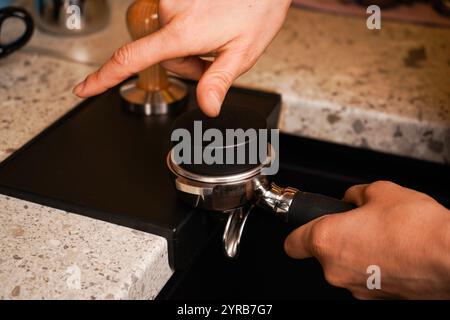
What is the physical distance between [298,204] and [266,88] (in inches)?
12.3

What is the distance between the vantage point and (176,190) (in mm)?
626

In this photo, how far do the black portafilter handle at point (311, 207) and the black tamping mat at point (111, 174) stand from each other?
11 cm

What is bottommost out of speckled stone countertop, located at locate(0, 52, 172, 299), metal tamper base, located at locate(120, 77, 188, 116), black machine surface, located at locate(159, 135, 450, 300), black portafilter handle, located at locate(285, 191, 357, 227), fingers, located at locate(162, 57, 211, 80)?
black machine surface, located at locate(159, 135, 450, 300)

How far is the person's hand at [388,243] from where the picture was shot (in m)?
0.56

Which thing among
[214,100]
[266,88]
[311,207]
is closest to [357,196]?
[311,207]

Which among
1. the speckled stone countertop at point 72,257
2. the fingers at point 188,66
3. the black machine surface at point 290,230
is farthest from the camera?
the black machine surface at point 290,230

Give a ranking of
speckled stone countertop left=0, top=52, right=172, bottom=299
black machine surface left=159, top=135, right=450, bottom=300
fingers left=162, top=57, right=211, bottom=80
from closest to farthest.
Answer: speckled stone countertop left=0, top=52, right=172, bottom=299 → fingers left=162, top=57, right=211, bottom=80 → black machine surface left=159, top=135, right=450, bottom=300

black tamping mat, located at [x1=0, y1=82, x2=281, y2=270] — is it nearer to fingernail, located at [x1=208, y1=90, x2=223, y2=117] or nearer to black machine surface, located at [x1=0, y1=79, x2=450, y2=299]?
black machine surface, located at [x1=0, y1=79, x2=450, y2=299]

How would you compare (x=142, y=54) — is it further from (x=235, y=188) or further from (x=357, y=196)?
(x=357, y=196)

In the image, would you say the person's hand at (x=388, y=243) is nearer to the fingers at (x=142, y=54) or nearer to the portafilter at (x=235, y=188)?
the portafilter at (x=235, y=188)

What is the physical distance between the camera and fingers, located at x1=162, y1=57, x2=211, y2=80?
72 cm

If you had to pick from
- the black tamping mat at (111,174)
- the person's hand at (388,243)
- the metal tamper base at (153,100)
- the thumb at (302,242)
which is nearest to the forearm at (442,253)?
the person's hand at (388,243)

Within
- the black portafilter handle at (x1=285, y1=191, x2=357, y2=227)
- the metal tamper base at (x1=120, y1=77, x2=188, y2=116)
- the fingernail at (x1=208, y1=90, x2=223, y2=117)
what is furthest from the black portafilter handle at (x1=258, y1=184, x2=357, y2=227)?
the metal tamper base at (x1=120, y1=77, x2=188, y2=116)
